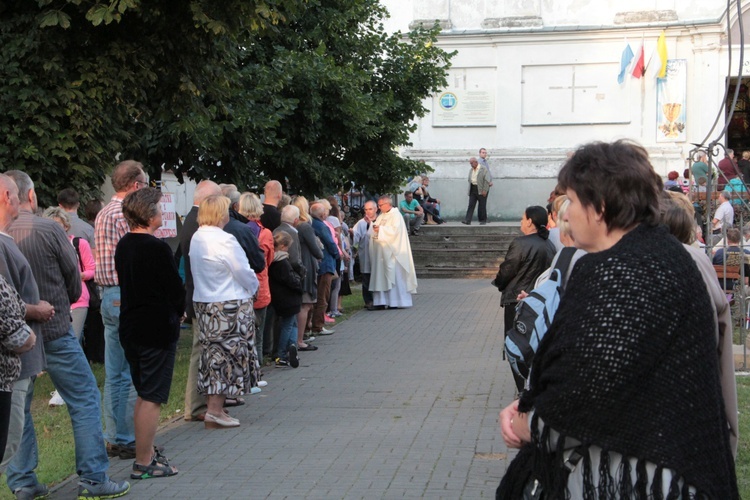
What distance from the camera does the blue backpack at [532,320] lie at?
3807 mm

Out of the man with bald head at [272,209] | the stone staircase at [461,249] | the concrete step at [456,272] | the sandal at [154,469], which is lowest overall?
the concrete step at [456,272]

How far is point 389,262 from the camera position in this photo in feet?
59.2

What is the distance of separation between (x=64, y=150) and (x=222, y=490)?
5521 millimetres

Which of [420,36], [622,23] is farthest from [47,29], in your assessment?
[622,23]

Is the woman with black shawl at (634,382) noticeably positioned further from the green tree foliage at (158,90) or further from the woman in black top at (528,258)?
the green tree foliage at (158,90)

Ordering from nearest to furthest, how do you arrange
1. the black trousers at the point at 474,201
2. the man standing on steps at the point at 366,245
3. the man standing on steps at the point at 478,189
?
the man standing on steps at the point at 366,245 < the man standing on steps at the point at 478,189 < the black trousers at the point at 474,201

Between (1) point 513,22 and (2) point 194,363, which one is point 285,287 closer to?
(2) point 194,363

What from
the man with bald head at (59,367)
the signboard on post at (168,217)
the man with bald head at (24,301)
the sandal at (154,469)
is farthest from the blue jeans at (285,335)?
the man with bald head at (24,301)

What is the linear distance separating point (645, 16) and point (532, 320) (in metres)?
27.6

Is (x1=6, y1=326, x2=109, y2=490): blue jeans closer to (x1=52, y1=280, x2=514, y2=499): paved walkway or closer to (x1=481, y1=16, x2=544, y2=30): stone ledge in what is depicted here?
(x1=52, y1=280, x2=514, y2=499): paved walkway

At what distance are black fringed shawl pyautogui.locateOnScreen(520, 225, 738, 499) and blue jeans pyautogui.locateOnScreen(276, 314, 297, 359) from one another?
8763 millimetres

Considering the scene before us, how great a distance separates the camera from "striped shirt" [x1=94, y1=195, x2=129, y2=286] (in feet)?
24.1

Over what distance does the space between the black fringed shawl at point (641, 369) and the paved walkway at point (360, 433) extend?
3.62 m

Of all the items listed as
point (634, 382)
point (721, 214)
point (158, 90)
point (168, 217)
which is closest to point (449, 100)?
point (721, 214)
